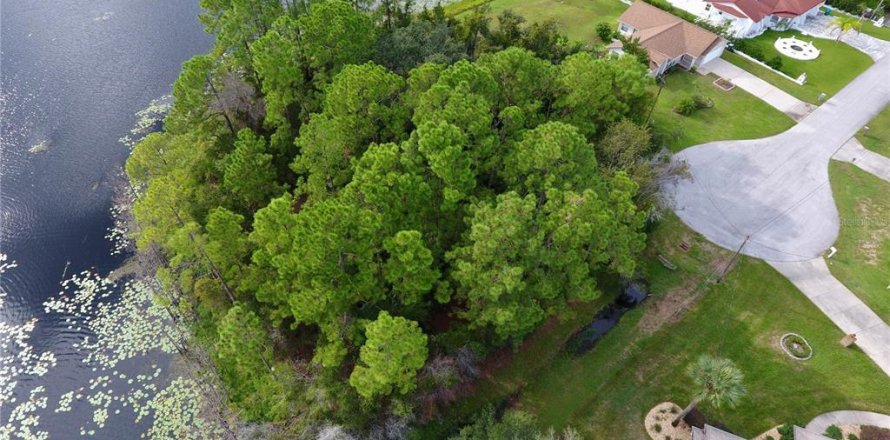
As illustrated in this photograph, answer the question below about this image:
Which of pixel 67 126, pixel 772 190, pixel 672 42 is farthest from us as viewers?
pixel 672 42

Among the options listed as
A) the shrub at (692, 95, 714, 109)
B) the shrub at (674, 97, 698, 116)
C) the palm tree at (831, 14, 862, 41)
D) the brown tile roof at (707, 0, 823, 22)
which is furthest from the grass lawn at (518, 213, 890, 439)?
the palm tree at (831, 14, 862, 41)

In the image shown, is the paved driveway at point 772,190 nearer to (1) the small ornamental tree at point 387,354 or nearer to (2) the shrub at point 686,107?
(2) the shrub at point 686,107

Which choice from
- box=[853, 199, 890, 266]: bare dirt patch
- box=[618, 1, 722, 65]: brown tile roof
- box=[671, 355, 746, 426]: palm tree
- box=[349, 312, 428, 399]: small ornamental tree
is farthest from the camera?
box=[618, 1, 722, 65]: brown tile roof

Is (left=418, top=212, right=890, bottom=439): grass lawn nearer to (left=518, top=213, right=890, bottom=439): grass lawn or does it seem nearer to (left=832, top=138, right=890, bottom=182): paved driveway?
(left=518, top=213, right=890, bottom=439): grass lawn

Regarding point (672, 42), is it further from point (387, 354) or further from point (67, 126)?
point (67, 126)

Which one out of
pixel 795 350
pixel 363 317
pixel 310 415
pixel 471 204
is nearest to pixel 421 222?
pixel 471 204

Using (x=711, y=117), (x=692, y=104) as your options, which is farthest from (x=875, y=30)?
(x=692, y=104)
